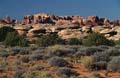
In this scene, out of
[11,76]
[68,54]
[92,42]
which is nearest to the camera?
[11,76]

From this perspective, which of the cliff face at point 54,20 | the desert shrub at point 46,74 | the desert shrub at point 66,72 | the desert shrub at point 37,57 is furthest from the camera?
the cliff face at point 54,20

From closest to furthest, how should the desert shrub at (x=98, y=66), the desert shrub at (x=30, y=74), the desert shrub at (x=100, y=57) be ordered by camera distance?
the desert shrub at (x=30, y=74) → the desert shrub at (x=98, y=66) → the desert shrub at (x=100, y=57)

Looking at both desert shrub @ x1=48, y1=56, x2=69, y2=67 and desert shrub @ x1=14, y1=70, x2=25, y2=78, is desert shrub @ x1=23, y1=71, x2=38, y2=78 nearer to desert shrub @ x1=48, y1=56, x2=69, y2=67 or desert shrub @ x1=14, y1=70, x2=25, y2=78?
desert shrub @ x1=14, y1=70, x2=25, y2=78

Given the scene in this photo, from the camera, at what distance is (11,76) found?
67.4 ft

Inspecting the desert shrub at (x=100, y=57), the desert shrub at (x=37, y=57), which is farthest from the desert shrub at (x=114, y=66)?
the desert shrub at (x=37, y=57)

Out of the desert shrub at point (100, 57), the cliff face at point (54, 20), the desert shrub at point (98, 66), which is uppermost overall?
the cliff face at point (54, 20)

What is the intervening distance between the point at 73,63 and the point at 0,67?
475cm

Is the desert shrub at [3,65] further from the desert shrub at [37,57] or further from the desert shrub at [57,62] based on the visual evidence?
the desert shrub at [57,62]

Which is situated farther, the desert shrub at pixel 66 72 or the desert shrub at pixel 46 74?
the desert shrub at pixel 66 72

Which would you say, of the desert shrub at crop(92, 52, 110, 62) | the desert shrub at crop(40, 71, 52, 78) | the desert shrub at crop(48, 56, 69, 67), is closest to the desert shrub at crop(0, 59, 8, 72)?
the desert shrub at crop(48, 56, 69, 67)

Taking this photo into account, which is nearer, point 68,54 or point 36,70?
point 36,70

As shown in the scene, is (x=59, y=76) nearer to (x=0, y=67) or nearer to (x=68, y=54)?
(x=0, y=67)

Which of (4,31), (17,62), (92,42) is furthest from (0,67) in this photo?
(4,31)

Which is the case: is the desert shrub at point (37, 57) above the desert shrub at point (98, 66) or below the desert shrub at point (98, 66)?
above
